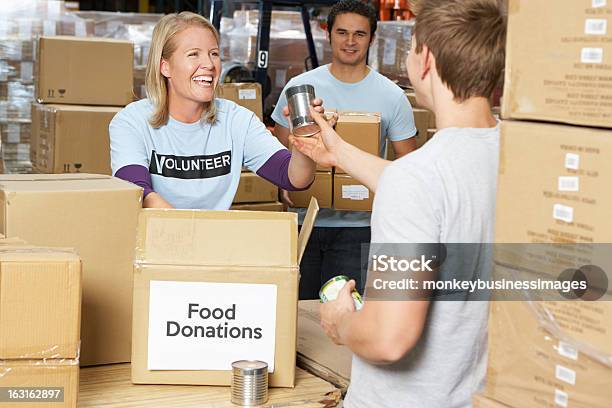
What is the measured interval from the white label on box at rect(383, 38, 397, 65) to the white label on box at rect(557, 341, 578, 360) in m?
4.70

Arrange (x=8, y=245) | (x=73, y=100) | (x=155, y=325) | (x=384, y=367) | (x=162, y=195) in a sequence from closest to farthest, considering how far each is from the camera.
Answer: (x=384, y=367), (x=8, y=245), (x=155, y=325), (x=162, y=195), (x=73, y=100)

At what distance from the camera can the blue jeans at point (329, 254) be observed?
3844 millimetres

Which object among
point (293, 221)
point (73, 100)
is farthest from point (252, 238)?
point (73, 100)

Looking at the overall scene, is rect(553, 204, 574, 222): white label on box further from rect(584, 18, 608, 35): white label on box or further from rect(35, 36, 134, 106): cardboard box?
rect(35, 36, 134, 106): cardboard box

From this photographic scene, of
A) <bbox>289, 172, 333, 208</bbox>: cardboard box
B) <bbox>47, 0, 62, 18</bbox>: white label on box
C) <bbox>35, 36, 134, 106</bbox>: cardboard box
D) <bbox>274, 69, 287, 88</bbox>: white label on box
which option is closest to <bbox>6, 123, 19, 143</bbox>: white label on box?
<bbox>47, 0, 62, 18</bbox>: white label on box

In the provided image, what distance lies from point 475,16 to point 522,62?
14 centimetres

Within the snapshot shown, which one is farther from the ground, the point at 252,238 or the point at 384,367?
the point at 252,238

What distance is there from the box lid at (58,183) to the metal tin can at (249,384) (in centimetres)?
48

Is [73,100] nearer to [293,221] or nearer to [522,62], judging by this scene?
[293,221]

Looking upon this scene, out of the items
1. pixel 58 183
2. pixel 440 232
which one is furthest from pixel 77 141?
pixel 440 232

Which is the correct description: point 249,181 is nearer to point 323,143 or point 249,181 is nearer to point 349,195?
point 349,195

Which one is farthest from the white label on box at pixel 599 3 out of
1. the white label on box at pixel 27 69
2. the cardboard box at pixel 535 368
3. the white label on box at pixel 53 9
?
the white label on box at pixel 53 9

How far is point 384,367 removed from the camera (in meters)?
1.65

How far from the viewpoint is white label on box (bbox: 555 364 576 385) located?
143 cm
